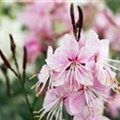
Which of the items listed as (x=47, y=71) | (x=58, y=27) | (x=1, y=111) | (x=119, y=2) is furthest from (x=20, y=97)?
(x=47, y=71)

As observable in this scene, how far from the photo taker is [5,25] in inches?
66.8

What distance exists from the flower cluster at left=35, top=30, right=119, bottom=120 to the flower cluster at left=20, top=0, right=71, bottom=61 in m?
0.50

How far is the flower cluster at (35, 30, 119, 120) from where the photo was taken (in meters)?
0.85

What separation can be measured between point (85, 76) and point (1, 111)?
594 millimetres

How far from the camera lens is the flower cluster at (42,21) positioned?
1410 mm

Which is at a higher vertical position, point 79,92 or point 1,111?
point 79,92

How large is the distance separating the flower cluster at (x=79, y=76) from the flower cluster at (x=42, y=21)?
0.50 m

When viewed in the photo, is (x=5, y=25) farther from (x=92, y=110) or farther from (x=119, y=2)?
(x=92, y=110)

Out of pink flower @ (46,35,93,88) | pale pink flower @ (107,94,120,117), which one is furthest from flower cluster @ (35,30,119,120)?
pale pink flower @ (107,94,120,117)

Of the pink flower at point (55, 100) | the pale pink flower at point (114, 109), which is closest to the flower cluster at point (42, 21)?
the pale pink flower at point (114, 109)

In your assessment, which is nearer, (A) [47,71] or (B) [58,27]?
(A) [47,71]

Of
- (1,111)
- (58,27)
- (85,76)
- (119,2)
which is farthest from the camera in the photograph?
(58,27)

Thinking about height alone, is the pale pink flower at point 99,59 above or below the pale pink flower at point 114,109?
above

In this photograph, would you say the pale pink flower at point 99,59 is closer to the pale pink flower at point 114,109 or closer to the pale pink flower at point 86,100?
the pale pink flower at point 86,100
